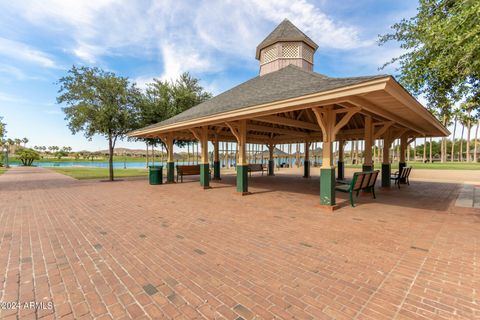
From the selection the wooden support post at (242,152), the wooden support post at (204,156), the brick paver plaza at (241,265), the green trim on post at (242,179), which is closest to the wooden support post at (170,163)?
the wooden support post at (204,156)

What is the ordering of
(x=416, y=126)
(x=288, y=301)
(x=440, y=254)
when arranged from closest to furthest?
(x=288, y=301), (x=440, y=254), (x=416, y=126)

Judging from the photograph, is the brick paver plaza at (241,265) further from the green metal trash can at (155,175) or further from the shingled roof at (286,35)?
the shingled roof at (286,35)

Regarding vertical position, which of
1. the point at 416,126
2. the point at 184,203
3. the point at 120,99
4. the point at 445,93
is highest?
the point at 120,99

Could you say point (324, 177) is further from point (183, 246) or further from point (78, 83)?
point (78, 83)

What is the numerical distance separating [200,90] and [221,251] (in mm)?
19432

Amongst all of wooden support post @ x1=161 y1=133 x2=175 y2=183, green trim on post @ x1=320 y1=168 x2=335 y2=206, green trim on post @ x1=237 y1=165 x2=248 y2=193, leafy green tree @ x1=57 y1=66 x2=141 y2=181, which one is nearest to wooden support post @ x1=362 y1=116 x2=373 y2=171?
green trim on post @ x1=320 y1=168 x2=335 y2=206

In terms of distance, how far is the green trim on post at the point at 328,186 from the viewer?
6.56 m

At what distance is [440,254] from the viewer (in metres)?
3.54

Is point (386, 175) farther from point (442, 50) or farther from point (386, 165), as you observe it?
point (442, 50)

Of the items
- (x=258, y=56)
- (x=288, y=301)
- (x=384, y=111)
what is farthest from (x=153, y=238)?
(x=258, y=56)

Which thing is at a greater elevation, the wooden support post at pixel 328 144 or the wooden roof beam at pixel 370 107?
the wooden roof beam at pixel 370 107

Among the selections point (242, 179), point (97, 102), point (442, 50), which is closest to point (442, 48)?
point (442, 50)

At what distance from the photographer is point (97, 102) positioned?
14.0 meters

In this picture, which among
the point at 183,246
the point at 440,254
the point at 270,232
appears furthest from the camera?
the point at 270,232
